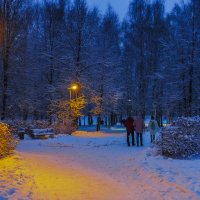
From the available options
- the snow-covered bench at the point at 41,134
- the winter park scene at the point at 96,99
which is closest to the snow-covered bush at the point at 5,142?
the winter park scene at the point at 96,99

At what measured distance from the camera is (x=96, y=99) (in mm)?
34406

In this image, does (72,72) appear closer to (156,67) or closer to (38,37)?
(38,37)

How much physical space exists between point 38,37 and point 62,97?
7935 mm

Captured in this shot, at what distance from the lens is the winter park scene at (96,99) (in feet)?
30.8

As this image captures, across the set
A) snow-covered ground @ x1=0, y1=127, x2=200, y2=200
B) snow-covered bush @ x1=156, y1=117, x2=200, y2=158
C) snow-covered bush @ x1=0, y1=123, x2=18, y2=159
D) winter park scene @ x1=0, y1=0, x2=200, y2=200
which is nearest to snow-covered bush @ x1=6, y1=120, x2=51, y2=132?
winter park scene @ x1=0, y1=0, x2=200, y2=200

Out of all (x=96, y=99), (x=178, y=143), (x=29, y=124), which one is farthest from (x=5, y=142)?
(x=96, y=99)

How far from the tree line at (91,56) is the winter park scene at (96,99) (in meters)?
0.11

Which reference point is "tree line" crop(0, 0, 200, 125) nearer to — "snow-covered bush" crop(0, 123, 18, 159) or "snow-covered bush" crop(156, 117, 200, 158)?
"snow-covered bush" crop(0, 123, 18, 159)

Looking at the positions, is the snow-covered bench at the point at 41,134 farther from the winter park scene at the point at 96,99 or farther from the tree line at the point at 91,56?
the tree line at the point at 91,56

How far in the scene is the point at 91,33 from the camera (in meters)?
33.8

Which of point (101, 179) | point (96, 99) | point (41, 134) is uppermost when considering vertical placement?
point (96, 99)

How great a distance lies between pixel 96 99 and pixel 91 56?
13.7 ft

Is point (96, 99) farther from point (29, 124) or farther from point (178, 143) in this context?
point (178, 143)

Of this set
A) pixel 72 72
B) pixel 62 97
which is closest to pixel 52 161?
pixel 72 72
